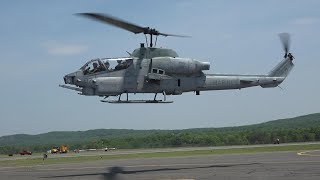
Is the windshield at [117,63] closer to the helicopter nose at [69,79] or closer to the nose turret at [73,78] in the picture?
the nose turret at [73,78]

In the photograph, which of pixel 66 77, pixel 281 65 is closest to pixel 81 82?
pixel 66 77

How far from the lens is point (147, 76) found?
3077 cm

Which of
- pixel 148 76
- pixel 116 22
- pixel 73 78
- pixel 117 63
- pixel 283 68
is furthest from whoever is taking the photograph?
pixel 283 68

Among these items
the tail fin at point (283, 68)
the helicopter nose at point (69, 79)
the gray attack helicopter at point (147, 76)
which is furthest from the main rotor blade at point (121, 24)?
the tail fin at point (283, 68)

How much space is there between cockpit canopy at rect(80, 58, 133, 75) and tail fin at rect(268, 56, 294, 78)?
37.7 ft

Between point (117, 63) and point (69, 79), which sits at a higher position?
point (117, 63)

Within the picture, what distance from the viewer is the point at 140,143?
95750 millimetres

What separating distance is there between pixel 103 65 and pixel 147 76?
2.88 meters

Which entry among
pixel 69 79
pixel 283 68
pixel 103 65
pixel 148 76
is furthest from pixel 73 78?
pixel 283 68

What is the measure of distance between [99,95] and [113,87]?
99 cm

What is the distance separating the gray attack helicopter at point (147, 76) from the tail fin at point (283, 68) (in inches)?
136

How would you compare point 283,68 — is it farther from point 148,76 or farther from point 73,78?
point 73,78

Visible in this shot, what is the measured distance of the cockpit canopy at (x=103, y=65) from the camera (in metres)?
29.7

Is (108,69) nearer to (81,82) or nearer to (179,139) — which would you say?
(81,82)
